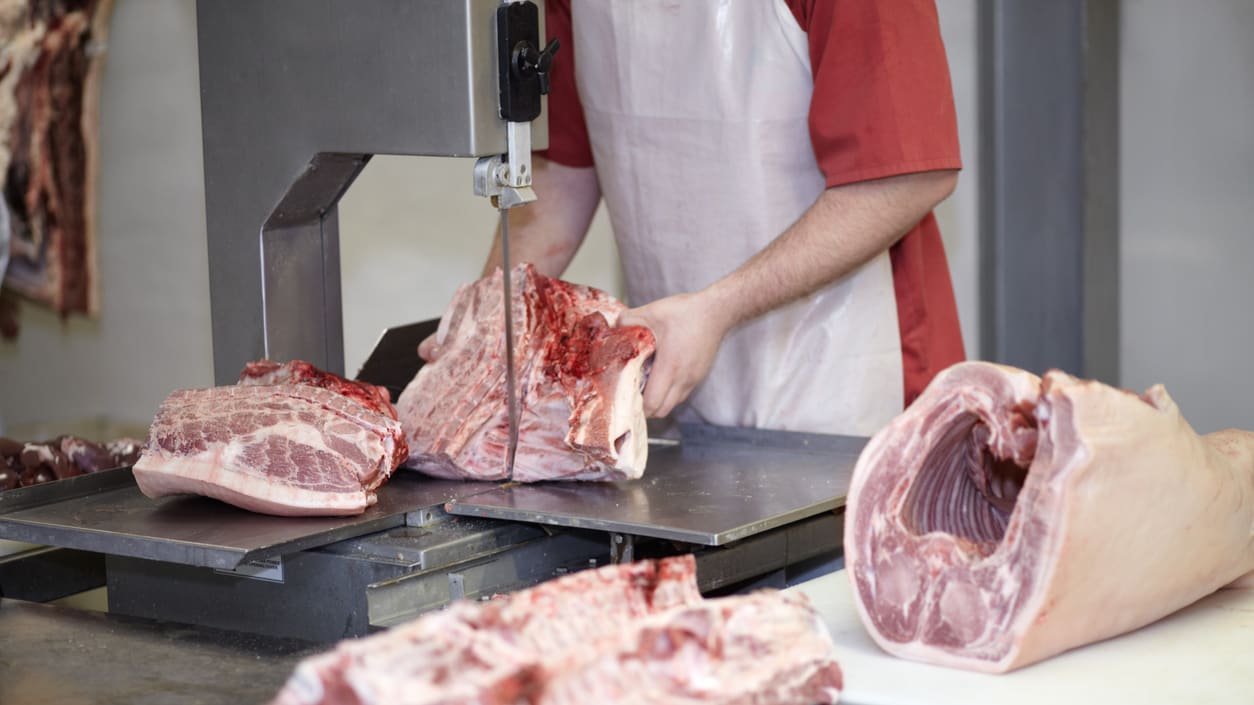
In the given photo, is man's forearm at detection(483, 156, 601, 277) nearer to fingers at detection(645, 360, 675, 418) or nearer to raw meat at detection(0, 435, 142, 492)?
fingers at detection(645, 360, 675, 418)

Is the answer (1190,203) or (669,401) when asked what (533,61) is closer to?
(669,401)

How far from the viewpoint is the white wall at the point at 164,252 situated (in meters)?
3.27

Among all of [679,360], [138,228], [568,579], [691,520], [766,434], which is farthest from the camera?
[138,228]

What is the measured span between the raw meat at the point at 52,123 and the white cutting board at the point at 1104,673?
288 centimetres

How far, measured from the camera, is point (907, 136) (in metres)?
2.76

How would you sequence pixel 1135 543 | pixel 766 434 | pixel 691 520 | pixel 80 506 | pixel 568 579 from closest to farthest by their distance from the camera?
pixel 568 579
pixel 1135 543
pixel 691 520
pixel 80 506
pixel 766 434

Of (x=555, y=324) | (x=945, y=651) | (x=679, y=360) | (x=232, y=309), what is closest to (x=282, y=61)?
(x=232, y=309)

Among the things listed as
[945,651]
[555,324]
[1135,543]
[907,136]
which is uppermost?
[907,136]

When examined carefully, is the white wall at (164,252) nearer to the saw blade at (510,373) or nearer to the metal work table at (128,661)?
the saw blade at (510,373)

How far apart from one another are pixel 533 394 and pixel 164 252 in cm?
142

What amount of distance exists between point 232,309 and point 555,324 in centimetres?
60

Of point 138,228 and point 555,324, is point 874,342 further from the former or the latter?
point 138,228

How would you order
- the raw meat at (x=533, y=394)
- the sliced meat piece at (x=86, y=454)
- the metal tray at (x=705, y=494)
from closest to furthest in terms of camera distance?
the metal tray at (x=705, y=494)
the raw meat at (x=533, y=394)
the sliced meat piece at (x=86, y=454)

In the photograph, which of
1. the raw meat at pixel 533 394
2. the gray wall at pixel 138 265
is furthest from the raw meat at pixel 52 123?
the raw meat at pixel 533 394
